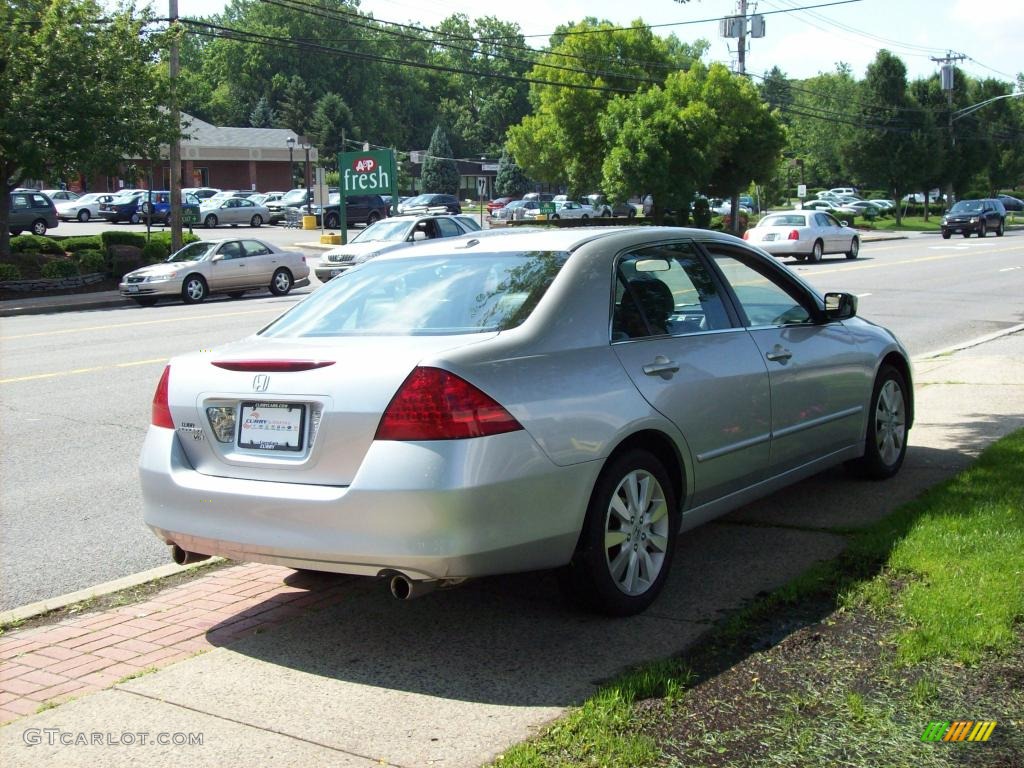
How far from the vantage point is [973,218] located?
164ft

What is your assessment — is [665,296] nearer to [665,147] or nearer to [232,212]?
[665,147]

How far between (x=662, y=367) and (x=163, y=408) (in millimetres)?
2182

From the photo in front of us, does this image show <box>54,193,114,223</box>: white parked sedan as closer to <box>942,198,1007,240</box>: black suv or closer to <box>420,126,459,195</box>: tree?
<box>420,126,459,195</box>: tree

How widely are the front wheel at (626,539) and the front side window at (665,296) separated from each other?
0.63m

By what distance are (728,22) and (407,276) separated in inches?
1700

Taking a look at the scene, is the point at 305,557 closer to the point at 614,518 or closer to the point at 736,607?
the point at 614,518

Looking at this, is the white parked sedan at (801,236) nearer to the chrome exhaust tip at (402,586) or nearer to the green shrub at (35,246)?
the green shrub at (35,246)

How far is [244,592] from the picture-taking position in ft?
18.2

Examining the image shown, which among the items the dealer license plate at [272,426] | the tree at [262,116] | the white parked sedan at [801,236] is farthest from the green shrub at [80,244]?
the tree at [262,116]

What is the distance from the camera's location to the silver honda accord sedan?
4277mm

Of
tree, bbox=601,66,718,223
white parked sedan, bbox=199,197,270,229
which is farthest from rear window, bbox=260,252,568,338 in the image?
white parked sedan, bbox=199,197,270,229

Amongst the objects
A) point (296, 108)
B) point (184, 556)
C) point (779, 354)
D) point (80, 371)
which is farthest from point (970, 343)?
point (296, 108)

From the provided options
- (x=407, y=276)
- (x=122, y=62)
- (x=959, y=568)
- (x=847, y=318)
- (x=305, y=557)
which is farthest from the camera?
(x=122, y=62)

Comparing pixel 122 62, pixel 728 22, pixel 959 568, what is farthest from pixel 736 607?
pixel 728 22
